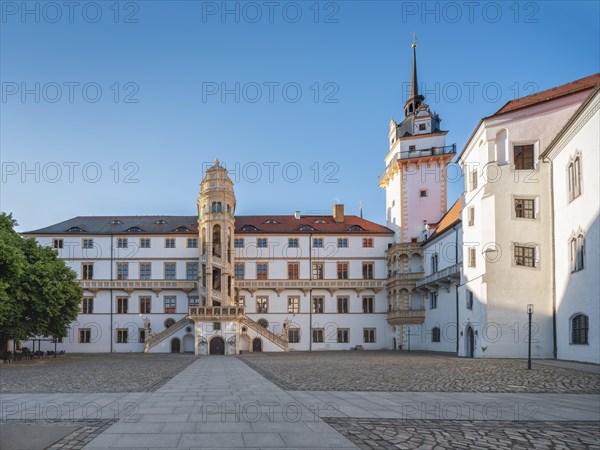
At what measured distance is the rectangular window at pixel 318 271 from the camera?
6134cm

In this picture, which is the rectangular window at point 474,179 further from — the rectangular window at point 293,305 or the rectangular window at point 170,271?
the rectangular window at point 170,271

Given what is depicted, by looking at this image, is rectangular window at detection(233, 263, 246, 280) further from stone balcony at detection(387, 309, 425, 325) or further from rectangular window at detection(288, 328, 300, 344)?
stone balcony at detection(387, 309, 425, 325)

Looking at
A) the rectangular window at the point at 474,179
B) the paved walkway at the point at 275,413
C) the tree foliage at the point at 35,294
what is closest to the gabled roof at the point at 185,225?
the tree foliage at the point at 35,294

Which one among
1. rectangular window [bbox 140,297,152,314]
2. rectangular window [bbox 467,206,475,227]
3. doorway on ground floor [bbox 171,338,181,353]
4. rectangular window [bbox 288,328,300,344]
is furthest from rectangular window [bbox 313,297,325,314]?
rectangular window [bbox 467,206,475,227]

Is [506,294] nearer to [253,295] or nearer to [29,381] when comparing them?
[29,381]

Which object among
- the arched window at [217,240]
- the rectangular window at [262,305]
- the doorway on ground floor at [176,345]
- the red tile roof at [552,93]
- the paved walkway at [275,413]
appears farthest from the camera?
the rectangular window at [262,305]

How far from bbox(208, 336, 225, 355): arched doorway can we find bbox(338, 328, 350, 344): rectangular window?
13351 millimetres

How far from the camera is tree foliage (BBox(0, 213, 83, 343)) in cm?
3650

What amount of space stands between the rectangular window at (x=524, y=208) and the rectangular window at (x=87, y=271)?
43.4 meters

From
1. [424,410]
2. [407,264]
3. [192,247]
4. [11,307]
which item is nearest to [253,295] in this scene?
[192,247]

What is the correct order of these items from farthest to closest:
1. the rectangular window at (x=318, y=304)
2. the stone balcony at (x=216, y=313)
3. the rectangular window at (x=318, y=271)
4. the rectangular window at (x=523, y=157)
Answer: the rectangular window at (x=318, y=271) → the rectangular window at (x=318, y=304) → the stone balcony at (x=216, y=313) → the rectangular window at (x=523, y=157)

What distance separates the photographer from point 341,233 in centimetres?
6175

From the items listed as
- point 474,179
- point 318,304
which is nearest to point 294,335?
point 318,304

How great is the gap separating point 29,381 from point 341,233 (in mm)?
42704
